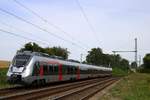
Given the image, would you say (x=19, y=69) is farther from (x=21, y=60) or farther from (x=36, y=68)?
(x=36, y=68)

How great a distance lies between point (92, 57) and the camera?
146625 millimetres

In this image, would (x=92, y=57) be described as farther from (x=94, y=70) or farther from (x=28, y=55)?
(x=28, y=55)

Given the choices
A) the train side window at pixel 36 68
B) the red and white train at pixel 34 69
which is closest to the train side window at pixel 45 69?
the red and white train at pixel 34 69

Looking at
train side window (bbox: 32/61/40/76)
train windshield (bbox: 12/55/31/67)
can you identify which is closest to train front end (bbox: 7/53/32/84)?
train windshield (bbox: 12/55/31/67)

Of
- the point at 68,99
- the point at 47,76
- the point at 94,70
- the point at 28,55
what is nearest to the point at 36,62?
the point at 28,55

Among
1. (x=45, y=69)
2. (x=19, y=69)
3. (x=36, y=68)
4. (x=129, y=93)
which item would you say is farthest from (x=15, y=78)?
(x=129, y=93)

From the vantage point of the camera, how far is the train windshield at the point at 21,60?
27359 millimetres

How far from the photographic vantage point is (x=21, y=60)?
90.6ft

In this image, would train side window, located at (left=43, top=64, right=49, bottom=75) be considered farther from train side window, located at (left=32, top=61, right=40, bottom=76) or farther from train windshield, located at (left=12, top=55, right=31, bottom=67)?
train windshield, located at (left=12, top=55, right=31, bottom=67)

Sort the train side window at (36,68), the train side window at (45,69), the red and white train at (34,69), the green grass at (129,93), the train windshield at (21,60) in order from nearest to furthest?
the green grass at (129,93) → the red and white train at (34,69) → the train windshield at (21,60) → the train side window at (36,68) → the train side window at (45,69)

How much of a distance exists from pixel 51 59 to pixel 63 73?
16.6ft

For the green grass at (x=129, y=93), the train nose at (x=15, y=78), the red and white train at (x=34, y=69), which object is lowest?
the green grass at (x=129, y=93)

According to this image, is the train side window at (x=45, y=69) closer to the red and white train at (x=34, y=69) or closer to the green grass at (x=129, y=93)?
the red and white train at (x=34, y=69)

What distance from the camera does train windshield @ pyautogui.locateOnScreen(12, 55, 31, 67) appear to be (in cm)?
2736
